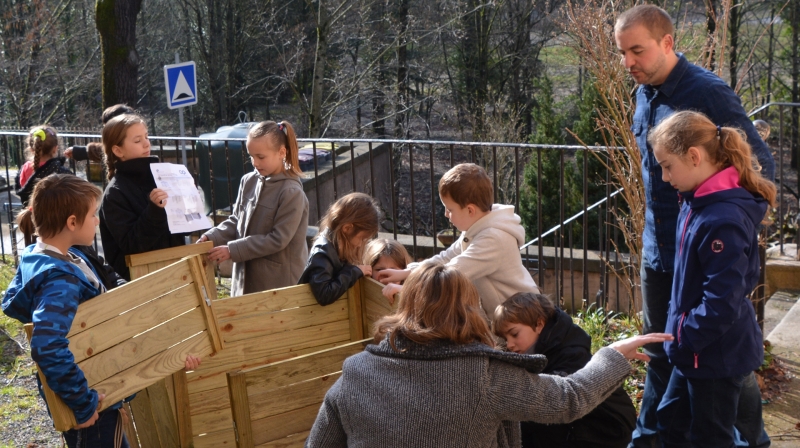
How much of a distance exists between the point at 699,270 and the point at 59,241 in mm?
2219

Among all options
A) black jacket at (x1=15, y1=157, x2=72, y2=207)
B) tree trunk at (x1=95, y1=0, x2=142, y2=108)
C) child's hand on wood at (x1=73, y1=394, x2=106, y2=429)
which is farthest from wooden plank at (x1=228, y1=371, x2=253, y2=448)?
tree trunk at (x1=95, y1=0, x2=142, y2=108)

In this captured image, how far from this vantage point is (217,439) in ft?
11.4

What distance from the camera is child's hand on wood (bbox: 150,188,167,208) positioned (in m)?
3.72

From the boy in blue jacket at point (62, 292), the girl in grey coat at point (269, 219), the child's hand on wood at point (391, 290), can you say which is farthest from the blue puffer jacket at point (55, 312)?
the girl in grey coat at point (269, 219)

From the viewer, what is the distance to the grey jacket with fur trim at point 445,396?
2.10 meters

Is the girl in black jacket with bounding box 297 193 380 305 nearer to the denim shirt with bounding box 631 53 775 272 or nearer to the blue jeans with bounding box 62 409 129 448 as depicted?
the blue jeans with bounding box 62 409 129 448

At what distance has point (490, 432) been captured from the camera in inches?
85.0

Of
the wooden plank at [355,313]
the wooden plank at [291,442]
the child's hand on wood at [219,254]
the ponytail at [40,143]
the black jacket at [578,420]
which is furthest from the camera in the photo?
the ponytail at [40,143]

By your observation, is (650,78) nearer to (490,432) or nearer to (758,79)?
(490,432)

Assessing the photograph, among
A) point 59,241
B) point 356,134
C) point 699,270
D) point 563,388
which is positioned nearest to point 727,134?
point 699,270

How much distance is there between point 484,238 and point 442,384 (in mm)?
1074

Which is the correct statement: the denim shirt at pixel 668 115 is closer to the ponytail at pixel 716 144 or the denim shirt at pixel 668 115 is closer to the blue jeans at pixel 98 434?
the ponytail at pixel 716 144

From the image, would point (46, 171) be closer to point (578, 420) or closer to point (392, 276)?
point (392, 276)

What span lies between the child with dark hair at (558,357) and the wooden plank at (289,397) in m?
0.69
